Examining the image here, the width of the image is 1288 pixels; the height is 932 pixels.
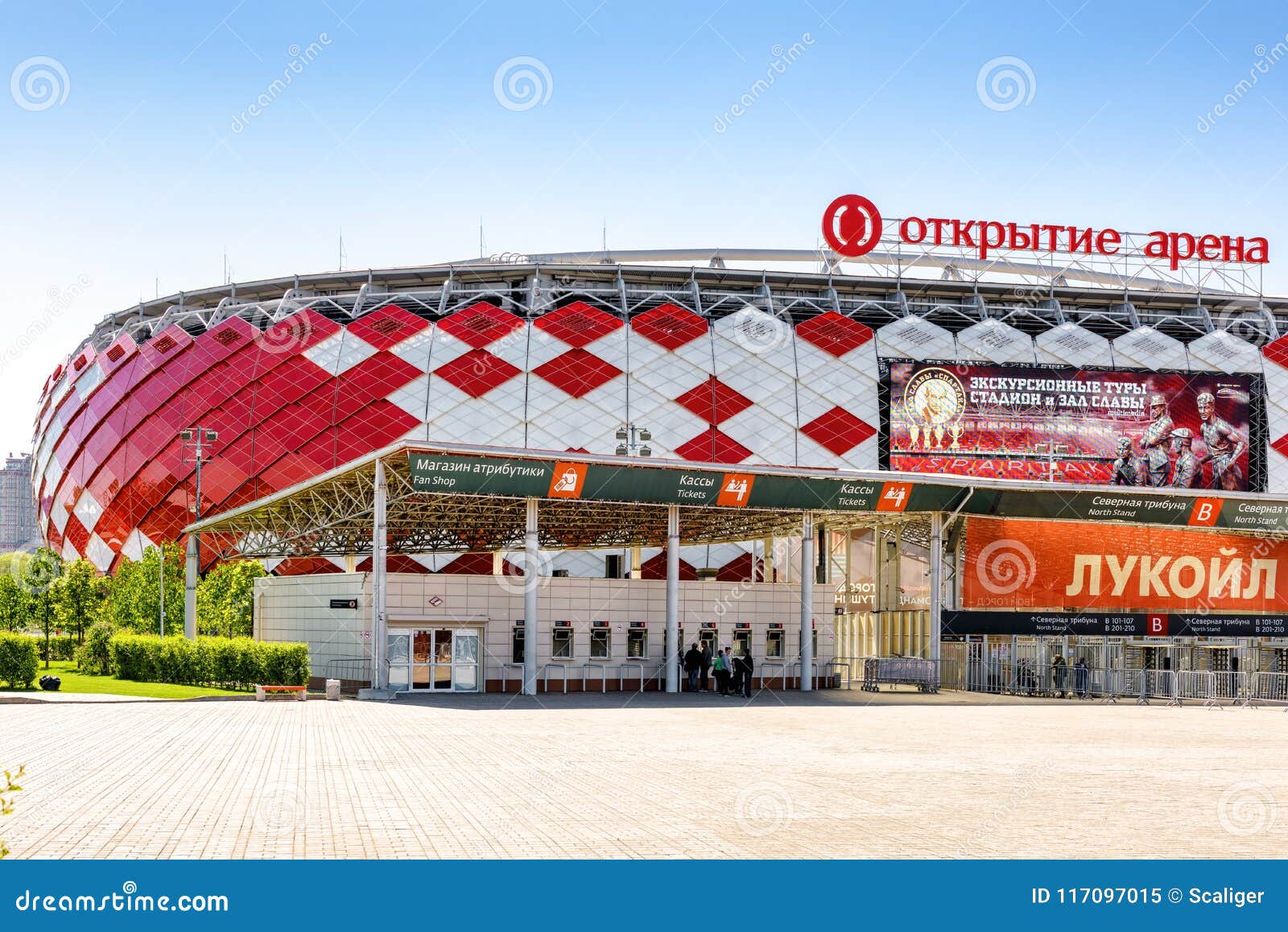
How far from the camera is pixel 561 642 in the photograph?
3731 centimetres

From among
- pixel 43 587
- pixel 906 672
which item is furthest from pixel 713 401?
pixel 43 587

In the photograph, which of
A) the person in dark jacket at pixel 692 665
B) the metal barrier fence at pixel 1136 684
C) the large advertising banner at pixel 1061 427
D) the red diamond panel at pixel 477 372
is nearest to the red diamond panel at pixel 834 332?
the large advertising banner at pixel 1061 427

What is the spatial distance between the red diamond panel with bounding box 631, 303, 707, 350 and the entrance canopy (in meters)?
12.6

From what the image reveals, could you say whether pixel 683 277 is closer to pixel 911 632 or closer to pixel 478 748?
pixel 911 632

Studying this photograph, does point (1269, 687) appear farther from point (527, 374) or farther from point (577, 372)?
point (527, 374)

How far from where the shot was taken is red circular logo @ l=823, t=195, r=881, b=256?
197 feet

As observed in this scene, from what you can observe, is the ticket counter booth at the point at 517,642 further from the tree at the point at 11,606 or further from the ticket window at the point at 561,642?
the tree at the point at 11,606

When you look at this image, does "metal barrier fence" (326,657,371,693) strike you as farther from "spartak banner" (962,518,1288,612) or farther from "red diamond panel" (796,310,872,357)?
"red diamond panel" (796,310,872,357)

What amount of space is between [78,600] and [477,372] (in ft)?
60.6

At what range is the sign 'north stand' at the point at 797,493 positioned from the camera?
3366cm

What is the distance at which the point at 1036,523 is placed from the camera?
138 feet

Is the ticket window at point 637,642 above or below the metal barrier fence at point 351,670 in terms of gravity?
above

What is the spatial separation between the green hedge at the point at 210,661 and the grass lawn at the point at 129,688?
0.41 metres

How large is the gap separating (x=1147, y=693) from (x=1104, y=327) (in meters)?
34.3
